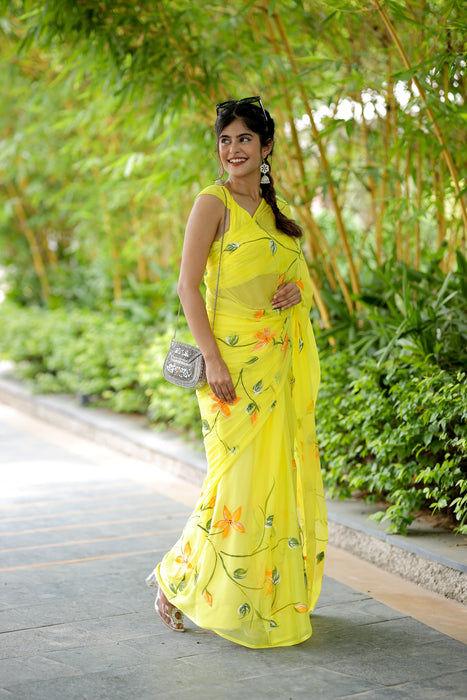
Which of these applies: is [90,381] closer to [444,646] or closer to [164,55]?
[164,55]

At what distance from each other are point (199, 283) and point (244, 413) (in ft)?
1.44

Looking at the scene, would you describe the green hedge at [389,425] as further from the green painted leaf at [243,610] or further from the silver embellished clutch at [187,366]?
the silver embellished clutch at [187,366]

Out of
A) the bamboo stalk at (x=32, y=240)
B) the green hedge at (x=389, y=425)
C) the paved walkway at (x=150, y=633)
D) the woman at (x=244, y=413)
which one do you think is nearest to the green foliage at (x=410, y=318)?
the green hedge at (x=389, y=425)

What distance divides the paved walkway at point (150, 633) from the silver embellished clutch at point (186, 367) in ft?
2.72

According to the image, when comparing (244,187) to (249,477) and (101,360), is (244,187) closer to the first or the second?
(249,477)

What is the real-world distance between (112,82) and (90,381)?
2.89 m

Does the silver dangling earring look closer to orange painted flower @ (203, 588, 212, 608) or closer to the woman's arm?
the woman's arm

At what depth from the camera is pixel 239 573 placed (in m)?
2.53

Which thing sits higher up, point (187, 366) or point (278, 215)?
point (278, 215)

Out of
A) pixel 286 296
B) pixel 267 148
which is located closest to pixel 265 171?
pixel 267 148

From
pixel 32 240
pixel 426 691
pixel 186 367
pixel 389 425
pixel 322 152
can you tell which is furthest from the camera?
pixel 32 240

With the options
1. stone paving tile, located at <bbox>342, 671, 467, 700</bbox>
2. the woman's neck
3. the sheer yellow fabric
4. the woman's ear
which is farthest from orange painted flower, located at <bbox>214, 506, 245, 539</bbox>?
the woman's ear

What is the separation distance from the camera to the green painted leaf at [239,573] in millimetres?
2527

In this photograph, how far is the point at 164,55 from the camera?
4176 mm
